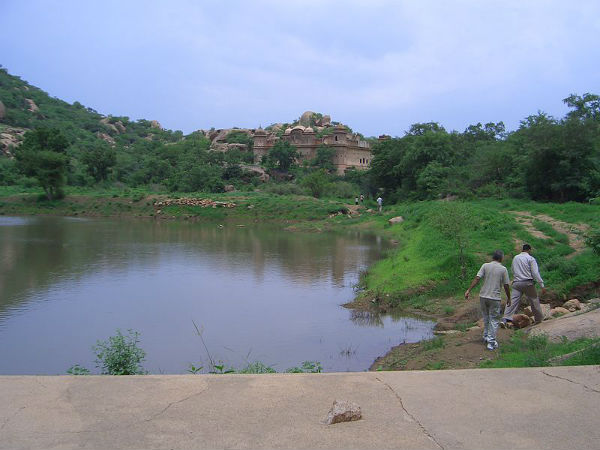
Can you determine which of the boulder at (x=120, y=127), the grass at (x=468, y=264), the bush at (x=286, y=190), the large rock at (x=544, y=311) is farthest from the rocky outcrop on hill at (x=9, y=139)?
the large rock at (x=544, y=311)

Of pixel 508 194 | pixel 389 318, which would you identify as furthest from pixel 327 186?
pixel 389 318

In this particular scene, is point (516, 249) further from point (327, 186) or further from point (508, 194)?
point (327, 186)

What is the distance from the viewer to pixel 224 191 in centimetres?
5444

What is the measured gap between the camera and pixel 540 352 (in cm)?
711

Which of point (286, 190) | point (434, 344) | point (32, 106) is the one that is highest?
point (32, 106)

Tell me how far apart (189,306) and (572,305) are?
8.88 m

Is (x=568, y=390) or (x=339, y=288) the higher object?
(x=568, y=390)

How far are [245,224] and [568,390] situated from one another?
119 feet

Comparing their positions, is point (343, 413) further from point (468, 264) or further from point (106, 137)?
point (106, 137)

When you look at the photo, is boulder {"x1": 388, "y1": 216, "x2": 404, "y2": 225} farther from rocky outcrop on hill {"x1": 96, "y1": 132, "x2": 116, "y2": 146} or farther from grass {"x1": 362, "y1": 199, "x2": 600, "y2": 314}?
rocky outcrop on hill {"x1": 96, "y1": 132, "x2": 116, "y2": 146}

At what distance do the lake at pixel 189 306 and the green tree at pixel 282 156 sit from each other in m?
37.8

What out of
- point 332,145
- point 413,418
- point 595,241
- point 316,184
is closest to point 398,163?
point 316,184

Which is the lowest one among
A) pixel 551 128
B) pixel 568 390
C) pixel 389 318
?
pixel 389 318

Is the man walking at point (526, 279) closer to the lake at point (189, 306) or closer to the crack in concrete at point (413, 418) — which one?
the lake at point (189, 306)
